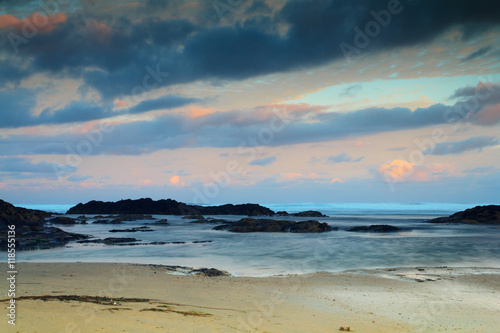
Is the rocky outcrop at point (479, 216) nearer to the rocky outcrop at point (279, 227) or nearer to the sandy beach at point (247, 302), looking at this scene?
the rocky outcrop at point (279, 227)

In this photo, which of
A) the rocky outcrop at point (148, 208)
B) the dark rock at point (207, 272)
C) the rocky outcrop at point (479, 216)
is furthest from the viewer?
the rocky outcrop at point (148, 208)

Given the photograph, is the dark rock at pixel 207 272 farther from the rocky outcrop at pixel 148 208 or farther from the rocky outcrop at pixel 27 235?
the rocky outcrop at pixel 148 208

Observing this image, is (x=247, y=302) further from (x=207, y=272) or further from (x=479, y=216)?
(x=479, y=216)

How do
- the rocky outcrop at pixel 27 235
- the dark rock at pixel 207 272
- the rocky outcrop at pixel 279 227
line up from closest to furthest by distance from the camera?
the dark rock at pixel 207 272
the rocky outcrop at pixel 27 235
the rocky outcrop at pixel 279 227

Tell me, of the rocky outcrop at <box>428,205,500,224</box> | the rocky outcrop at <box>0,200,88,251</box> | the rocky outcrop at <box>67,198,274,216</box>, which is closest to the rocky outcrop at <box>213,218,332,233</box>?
the rocky outcrop at <box>0,200,88,251</box>

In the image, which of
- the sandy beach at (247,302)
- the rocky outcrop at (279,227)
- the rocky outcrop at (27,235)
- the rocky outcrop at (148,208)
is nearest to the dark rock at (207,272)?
the sandy beach at (247,302)

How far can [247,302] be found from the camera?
38.1 ft

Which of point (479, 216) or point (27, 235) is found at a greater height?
point (27, 235)

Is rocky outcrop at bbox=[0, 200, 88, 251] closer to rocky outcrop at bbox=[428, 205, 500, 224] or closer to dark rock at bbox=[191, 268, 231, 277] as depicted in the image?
dark rock at bbox=[191, 268, 231, 277]

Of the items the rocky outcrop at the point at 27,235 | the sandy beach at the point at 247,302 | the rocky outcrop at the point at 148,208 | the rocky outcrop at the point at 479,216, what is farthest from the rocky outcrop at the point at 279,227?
the rocky outcrop at the point at 148,208

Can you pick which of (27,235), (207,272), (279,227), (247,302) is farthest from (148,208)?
(247,302)

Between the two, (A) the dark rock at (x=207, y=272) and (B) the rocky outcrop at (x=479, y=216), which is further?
(B) the rocky outcrop at (x=479, y=216)

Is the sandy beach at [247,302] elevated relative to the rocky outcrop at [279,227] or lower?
elevated

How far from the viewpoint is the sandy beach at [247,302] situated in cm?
864
